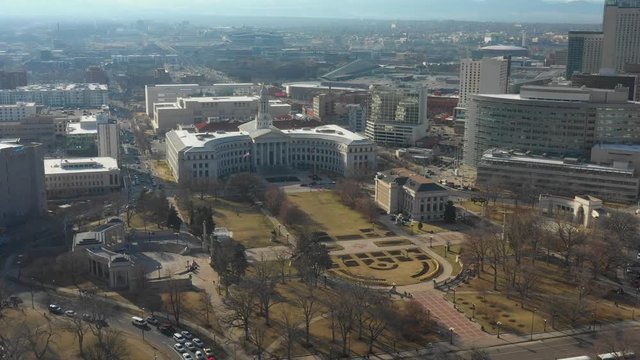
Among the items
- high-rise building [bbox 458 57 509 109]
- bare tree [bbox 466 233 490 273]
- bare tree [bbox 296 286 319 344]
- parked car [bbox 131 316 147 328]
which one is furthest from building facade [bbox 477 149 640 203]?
high-rise building [bbox 458 57 509 109]

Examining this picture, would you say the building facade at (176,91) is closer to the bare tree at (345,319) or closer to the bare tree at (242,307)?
the bare tree at (242,307)

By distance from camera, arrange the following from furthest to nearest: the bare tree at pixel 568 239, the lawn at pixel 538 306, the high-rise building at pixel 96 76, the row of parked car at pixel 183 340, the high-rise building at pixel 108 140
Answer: the high-rise building at pixel 96 76 → the high-rise building at pixel 108 140 → the bare tree at pixel 568 239 → the lawn at pixel 538 306 → the row of parked car at pixel 183 340

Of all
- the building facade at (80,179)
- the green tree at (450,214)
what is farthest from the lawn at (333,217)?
the building facade at (80,179)

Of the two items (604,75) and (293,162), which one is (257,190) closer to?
(293,162)

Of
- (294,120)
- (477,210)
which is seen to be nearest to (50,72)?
(294,120)

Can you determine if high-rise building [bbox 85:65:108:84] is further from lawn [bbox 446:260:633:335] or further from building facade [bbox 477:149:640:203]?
lawn [bbox 446:260:633:335]

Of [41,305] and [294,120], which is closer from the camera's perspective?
[41,305]
